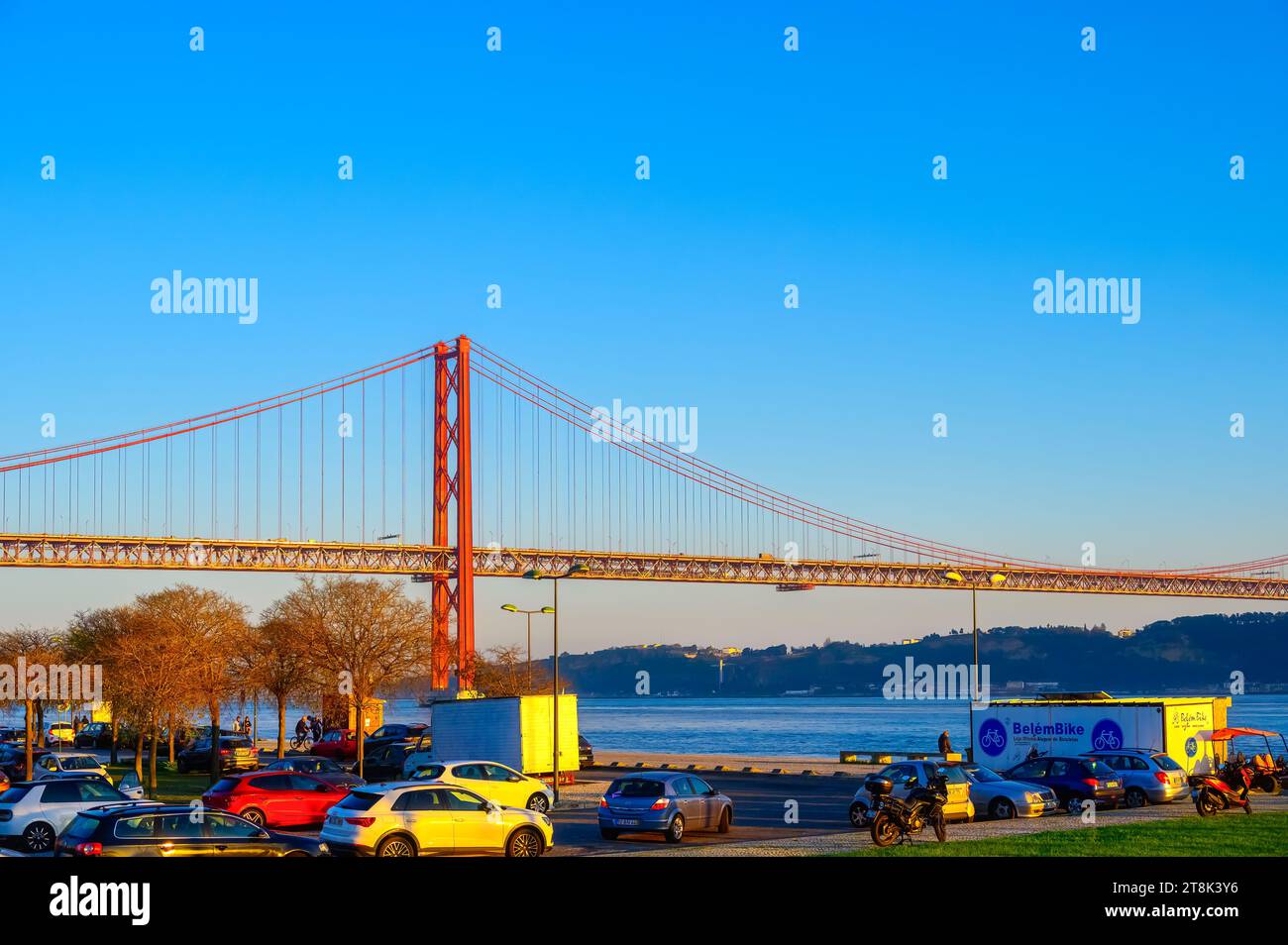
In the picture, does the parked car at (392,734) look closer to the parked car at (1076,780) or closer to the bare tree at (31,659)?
the bare tree at (31,659)

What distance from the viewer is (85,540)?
93.2 meters

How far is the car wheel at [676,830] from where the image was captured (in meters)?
27.3

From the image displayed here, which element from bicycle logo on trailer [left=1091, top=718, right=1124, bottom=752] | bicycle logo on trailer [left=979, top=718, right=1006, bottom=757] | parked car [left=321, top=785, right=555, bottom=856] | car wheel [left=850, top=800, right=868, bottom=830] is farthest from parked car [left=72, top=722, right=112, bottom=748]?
parked car [left=321, top=785, right=555, bottom=856]

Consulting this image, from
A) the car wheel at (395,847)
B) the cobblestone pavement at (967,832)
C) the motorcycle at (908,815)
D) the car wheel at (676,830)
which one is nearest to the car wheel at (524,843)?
the cobblestone pavement at (967,832)

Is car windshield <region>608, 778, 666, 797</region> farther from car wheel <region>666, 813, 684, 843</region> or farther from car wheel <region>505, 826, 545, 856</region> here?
car wheel <region>505, 826, 545, 856</region>

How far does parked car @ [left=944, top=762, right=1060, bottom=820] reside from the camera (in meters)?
31.1

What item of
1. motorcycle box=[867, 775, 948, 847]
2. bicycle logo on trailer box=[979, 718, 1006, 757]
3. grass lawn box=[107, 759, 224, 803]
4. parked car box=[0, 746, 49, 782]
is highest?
motorcycle box=[867, 775, 948, 847]

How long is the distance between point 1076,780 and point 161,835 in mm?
21669

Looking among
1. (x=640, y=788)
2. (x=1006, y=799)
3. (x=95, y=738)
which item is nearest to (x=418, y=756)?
(x=640, y=788)

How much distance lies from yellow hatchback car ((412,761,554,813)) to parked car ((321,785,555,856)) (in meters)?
6.68
